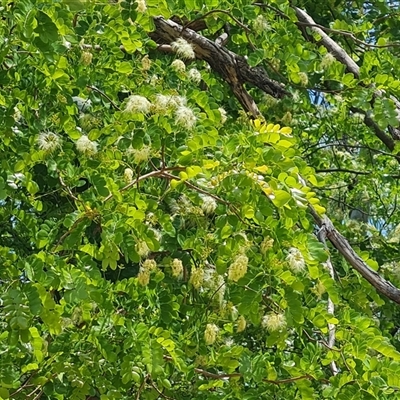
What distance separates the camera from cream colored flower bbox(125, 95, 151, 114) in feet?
6.11

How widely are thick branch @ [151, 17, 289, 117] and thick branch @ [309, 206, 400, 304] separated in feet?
1.52

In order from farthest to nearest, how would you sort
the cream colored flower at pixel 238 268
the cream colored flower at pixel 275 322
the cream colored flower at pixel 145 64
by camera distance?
the cream colored flower at pixel 145 64, the cream colored flower at pixel 275 322, the cream colored flower at pixel 238 268

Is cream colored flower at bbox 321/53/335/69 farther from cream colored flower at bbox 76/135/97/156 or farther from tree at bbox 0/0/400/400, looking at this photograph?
cream colored flower at bbox 76/135/97/156

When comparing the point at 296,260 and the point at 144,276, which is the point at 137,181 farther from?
the point at 296,260

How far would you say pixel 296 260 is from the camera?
1.74 m

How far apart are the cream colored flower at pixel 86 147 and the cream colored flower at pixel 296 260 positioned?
0.48 metres

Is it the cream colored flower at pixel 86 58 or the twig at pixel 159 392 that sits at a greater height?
the cream colored flower at pixel 86 58

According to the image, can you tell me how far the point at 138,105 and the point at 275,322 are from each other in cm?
52

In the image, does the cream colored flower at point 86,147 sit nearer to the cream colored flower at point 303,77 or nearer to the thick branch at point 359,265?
the thick branch at point 359,265

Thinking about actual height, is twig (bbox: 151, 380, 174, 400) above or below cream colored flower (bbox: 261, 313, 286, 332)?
below

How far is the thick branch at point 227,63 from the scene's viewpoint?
2592 mm

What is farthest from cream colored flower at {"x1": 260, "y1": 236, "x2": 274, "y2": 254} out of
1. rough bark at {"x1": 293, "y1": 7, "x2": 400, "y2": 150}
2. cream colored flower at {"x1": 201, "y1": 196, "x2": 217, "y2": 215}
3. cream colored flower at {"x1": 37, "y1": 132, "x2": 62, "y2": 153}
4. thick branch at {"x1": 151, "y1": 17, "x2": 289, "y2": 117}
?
thick branch at {"x1": 151, "y1": 17, "x2": 289, "y2": 117}

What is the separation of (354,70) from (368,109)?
0.43 feet

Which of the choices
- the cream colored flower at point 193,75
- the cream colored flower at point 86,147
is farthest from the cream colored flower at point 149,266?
the cream colored flower at point 193,75
